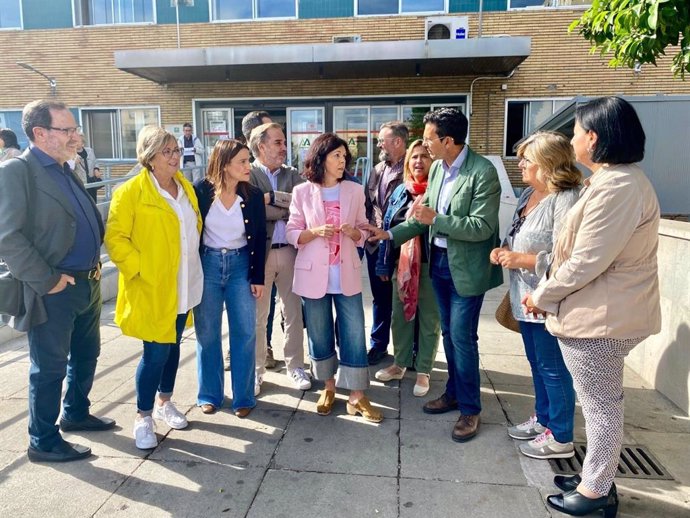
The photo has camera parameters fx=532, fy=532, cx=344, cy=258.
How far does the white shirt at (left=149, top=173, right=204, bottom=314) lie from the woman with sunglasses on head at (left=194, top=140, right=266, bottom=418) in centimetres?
13

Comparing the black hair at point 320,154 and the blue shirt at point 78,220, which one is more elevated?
the black hair at point 320,154

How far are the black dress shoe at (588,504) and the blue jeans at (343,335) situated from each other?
145cm

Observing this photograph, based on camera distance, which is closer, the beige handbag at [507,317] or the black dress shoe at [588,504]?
the black dress shoe at [588,504]

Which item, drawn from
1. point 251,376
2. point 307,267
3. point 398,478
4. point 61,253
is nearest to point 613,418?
point 398,478

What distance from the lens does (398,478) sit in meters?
2.87

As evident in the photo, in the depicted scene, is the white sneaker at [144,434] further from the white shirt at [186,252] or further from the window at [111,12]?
the window at [111,12]

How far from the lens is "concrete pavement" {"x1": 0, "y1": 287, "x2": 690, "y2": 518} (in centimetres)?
263

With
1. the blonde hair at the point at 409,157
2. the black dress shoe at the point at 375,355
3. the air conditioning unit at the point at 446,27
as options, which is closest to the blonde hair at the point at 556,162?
the blonde hair at the point at 409,157

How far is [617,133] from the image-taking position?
2.27m

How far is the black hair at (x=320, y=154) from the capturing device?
135 inches

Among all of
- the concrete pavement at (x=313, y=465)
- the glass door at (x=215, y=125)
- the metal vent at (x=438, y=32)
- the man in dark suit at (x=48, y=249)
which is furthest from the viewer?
the glass door at (x=215, y=125)

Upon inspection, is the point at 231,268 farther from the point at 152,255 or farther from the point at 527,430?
the point at 527,430

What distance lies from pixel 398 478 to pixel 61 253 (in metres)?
2.19

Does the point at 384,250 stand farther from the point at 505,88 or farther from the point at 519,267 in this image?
the point at 505,88
